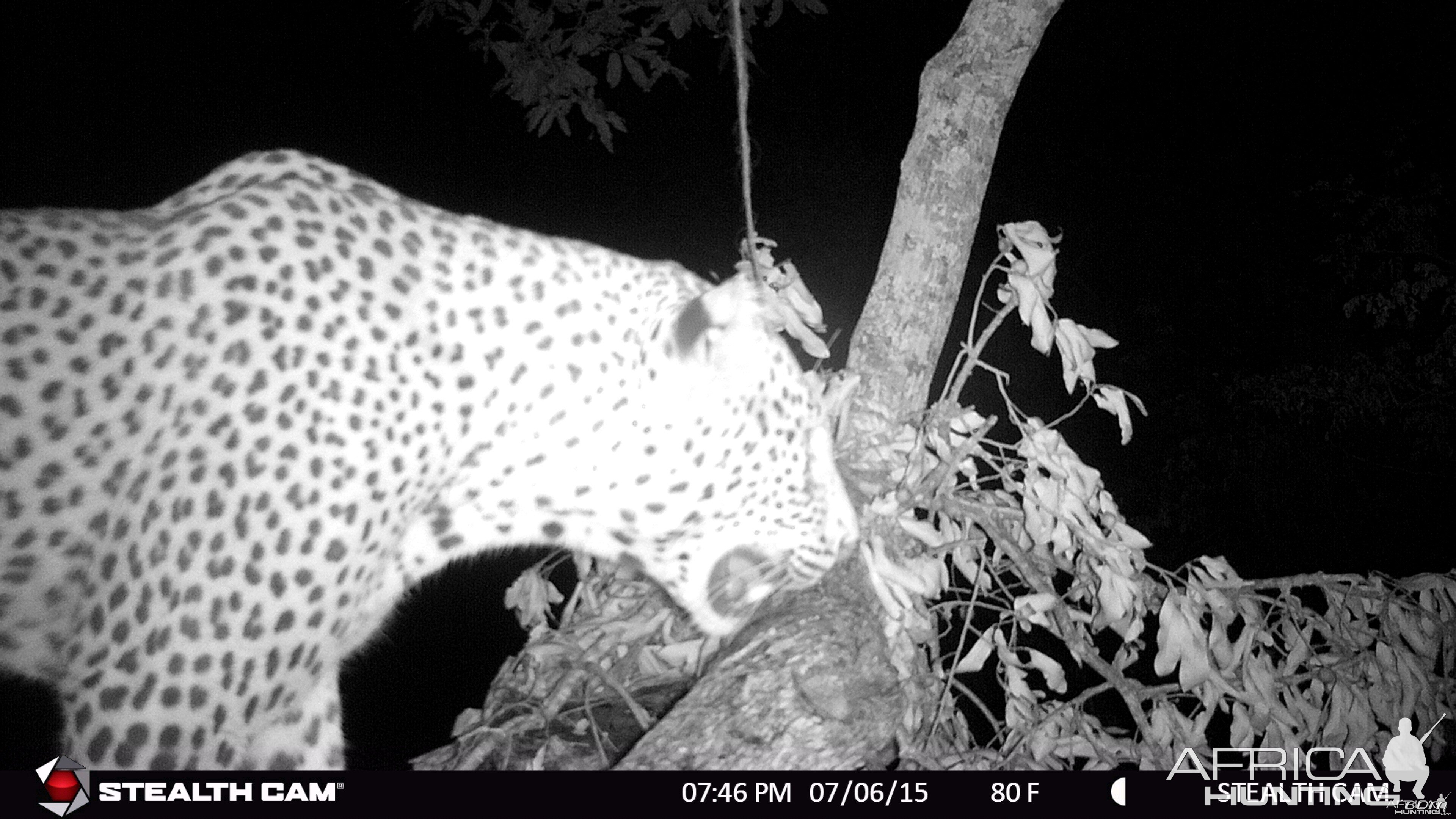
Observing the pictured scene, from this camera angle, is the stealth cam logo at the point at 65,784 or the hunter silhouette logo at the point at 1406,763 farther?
the hunter silhouette logo at the point at 1406,763

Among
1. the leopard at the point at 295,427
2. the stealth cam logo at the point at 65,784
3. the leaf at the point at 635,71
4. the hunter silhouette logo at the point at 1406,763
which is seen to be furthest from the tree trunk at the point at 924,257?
the leaf at the point at 635,71

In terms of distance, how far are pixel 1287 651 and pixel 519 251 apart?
2.23 m

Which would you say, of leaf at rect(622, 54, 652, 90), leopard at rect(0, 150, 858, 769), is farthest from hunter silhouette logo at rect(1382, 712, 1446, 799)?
leaf at rect(622, 54, 652, 90)

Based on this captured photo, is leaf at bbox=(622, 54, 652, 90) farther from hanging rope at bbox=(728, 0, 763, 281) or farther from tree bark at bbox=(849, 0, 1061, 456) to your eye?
hanging rope at bbox=(728, 0, 763, 281)

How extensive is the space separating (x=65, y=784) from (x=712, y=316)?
4.18 feet

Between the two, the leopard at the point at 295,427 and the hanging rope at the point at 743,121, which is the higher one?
the hanging rope at the point at 743,121

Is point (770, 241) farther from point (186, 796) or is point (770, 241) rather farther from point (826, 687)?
point (186, 796)

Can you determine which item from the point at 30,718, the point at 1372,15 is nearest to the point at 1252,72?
the point at 1372,15

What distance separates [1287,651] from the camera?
2344 mm

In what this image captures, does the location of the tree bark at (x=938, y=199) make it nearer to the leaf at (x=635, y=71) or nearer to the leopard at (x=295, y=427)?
the leopard at (x=295, y=427)

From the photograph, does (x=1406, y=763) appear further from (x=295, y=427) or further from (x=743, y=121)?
(x=295, y=427)

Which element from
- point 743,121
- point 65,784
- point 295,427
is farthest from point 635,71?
point 65,784

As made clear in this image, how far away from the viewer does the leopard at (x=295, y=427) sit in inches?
50.4

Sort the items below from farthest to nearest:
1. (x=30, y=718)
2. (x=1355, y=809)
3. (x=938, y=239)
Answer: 1. (x=30, y=718)
2. (x=938, y=239)
3. (x=1355, y=809)
